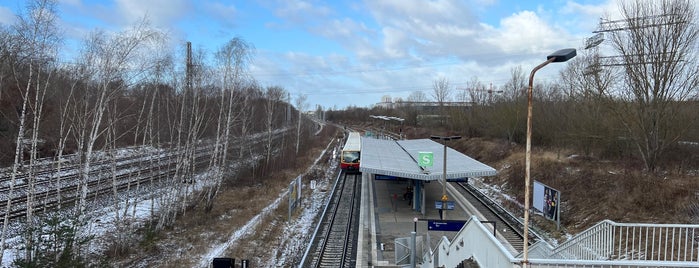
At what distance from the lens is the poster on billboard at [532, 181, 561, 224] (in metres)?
18.2

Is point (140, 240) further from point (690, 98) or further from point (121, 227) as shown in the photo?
point (690, 98)

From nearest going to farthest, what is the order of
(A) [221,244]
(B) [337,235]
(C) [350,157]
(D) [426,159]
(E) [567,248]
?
(E) [567,248] → (A) [221,244] → (B) [337,235] → (D) [426,159] → (C) [350,157]

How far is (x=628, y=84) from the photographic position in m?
20.9

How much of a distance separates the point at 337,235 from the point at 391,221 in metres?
3.58

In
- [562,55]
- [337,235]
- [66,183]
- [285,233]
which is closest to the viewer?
[562,55]

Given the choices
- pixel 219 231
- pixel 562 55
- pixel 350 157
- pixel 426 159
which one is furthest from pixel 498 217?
pixel 350 157

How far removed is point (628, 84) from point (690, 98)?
2.49 meters

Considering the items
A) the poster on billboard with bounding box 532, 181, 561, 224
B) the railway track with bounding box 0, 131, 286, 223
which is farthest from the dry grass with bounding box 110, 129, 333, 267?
the poster on billboard with bounding box 532, 181, 561, 224

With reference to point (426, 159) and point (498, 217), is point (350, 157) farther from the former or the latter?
point (498, 217)

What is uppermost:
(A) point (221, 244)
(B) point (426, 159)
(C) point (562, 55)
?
(C) point (562, 55)

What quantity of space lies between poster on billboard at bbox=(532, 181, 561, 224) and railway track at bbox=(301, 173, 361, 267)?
27.7ft

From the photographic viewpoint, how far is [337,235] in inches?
711

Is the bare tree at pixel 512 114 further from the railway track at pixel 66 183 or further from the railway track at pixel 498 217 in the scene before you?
the railway track at pixel 66 183

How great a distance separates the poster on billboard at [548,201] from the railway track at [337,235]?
8429 mm
